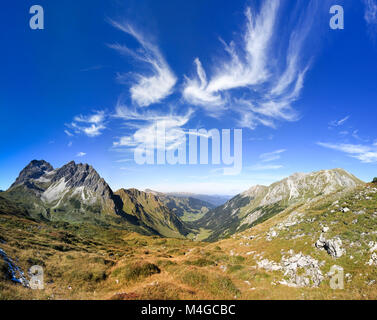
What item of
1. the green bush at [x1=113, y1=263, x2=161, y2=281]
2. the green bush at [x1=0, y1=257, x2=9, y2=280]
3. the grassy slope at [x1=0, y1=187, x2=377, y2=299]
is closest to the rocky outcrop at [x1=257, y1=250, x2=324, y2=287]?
the grassy slope at [x1=0, y1=187, x2=377, y2=299]

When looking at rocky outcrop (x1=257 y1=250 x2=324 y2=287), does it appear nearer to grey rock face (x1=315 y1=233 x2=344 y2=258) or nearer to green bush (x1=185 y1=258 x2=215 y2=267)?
grey rock face (x1=315 y1=233 x2=344 y2=258)

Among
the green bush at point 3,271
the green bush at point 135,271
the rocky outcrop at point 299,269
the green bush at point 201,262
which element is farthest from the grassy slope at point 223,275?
the rocky outcrop at point 299,269

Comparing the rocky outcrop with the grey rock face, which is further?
the grey rock face

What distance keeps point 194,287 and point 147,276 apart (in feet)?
32.8

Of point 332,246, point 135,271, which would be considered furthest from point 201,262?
point 332,246

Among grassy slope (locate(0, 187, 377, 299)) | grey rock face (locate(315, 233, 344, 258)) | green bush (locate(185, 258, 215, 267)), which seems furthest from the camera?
green bush (locate(185, 258, 215, 267))

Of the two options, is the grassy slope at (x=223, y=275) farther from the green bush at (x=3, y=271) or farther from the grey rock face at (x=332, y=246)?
the grey rock face at (x=332, y=246)

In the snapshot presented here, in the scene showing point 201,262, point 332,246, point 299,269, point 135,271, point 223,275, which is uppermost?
point 332,246

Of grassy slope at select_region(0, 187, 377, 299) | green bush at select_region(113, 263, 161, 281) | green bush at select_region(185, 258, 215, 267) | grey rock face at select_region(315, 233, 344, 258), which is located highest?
grey rock face at select_region(315, 233, 344, 258)

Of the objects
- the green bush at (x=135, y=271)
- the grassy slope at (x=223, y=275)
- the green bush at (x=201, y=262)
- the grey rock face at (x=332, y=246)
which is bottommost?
the green bush at (x=201, y=262)

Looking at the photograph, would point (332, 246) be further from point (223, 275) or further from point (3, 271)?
point (3, 271)

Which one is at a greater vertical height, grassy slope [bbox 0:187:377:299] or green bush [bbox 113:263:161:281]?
grassy slope [bbox 0:187:377:299]

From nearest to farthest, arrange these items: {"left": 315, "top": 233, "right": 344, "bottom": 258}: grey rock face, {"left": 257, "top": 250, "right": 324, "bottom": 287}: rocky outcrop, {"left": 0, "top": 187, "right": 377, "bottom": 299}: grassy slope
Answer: {"left": 0, "top": 187, "right": 377, "bottom": 299}: grassy slope → {"left": 257, "top": 250, "right": 324, "bottom": 287}: rocky outcrop → {"left": 315, "top": 233, "right": 344, "bottom": 258}: grey rock face
